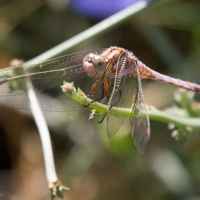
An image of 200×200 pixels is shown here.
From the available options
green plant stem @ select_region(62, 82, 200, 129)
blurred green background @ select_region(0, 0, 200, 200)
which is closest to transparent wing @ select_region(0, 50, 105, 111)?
green plant stem @ select_region(62, 82, 200, 129)

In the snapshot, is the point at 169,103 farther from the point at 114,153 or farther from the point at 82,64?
the point at 82,64

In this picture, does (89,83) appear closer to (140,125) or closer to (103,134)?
(140,125)

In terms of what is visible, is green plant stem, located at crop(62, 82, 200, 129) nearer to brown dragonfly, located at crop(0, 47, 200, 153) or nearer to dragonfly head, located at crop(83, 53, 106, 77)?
brown dragonfly, located at crop(0, 47, 200, 153)

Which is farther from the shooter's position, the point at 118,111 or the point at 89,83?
the point at 89,83

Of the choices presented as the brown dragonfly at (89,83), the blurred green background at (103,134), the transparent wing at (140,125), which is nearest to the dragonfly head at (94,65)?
the brown dragonfly at (89,83)

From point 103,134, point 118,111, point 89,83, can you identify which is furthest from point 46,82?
point 103,134

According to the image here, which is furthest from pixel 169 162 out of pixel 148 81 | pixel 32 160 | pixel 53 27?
pixel 53 27
